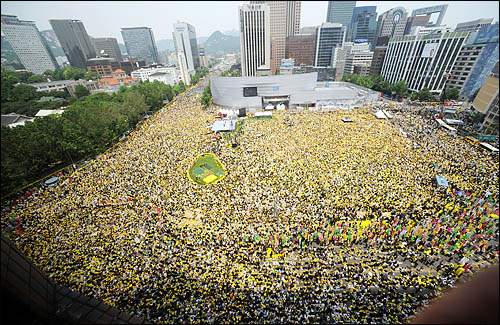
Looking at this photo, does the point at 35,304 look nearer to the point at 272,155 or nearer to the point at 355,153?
the point at 272,155

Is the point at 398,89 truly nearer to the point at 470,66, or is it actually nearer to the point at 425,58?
the point at 425,58

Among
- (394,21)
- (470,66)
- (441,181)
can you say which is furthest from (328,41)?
(441,181)

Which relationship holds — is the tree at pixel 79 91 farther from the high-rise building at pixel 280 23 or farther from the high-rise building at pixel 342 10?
the high-rise building at pixel 342 10

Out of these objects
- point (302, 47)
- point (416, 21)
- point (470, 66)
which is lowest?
point (470, 66)

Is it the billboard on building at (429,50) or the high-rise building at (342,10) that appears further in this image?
the high-rise building at (342,10)

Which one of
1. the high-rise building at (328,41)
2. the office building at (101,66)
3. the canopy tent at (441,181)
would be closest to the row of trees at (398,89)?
the high-rise building at (328,41)

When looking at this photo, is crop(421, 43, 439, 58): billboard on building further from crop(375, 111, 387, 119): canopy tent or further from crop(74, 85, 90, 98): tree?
crop(74, 85, 90, 98): tree

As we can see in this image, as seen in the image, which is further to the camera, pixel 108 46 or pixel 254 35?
pixel 108 46
